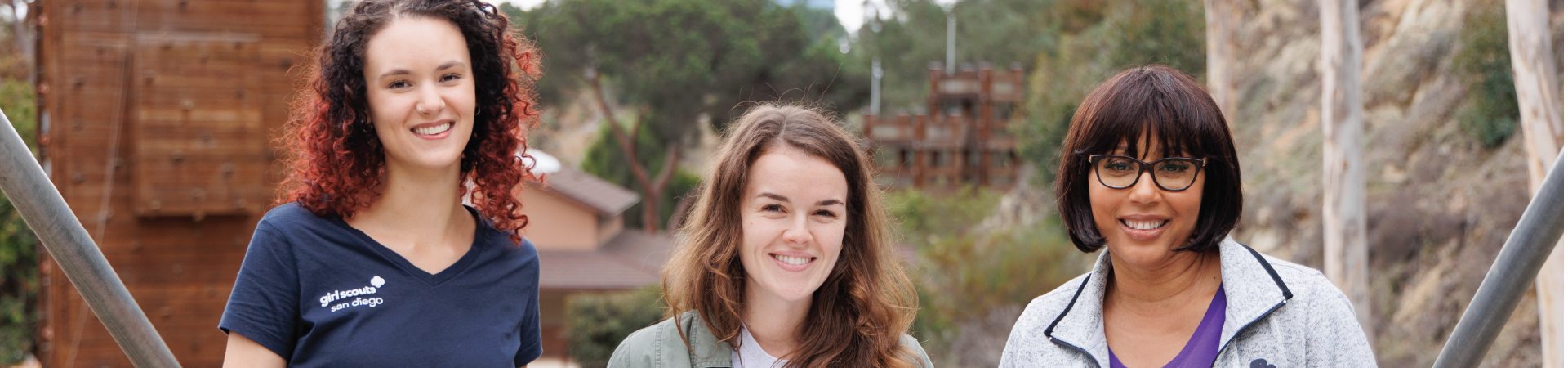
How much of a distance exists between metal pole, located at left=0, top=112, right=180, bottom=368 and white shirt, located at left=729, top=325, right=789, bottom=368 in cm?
98

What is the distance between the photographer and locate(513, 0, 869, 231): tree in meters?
26.6

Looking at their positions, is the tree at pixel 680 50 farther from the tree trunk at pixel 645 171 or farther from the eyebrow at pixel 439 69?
the eyebrow at pixel 439 69

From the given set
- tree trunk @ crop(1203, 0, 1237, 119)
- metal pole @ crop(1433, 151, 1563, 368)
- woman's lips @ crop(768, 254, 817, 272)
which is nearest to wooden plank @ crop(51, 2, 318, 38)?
woman's lips @ crop(768, 254, 817, 272)

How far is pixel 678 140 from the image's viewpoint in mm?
28312

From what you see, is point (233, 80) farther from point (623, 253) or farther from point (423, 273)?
point (623, 253)

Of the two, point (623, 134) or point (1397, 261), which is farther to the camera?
point (623, 134)

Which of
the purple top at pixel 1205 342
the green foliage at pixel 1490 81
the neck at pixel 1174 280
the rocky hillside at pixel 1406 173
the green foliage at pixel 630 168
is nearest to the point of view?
the purple top at pixel 1205 342

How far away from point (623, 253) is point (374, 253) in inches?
715

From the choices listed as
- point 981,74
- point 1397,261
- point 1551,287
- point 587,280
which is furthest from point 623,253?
point 1551,287

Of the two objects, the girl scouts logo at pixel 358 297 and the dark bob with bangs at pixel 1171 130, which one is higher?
the dark bob with bangs at pixel 1171 130

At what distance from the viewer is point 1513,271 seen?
4.91 feet

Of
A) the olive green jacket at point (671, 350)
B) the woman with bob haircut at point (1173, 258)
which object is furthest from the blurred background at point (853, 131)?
the woman with bob haircut at point (1173, 258)

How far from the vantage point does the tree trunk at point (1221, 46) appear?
38.0 feet

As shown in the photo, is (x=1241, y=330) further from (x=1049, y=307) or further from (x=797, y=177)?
(x=797, y=177)
